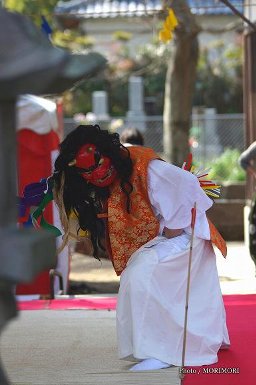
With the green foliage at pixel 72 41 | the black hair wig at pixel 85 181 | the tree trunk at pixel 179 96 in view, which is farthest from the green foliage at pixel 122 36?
the black hair wig at pixel 85 181

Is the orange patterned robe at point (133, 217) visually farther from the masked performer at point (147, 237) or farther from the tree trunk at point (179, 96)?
the tree trunk at point (179, 96)

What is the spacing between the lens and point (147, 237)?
19.3ft

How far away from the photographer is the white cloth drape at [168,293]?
5.66 m

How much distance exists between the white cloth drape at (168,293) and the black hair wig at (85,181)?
0.18 meters

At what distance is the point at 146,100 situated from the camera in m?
29.7

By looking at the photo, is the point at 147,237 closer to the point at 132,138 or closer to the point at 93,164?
the point at 93,164

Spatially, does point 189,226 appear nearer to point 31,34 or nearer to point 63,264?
point 31,34

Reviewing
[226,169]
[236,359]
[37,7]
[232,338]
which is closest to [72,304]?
[232,338]

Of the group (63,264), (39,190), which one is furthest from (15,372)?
(63,264)

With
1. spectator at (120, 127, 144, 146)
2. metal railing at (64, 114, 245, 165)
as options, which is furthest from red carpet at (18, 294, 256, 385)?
metal railing at (64, 114, 245, 165)

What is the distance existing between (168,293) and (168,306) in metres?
0.07

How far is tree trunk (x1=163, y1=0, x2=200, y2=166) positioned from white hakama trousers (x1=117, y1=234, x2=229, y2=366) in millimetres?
7231

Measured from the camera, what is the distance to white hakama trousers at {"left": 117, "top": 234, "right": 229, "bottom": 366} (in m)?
5.66

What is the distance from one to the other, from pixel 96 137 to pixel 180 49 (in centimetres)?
759
